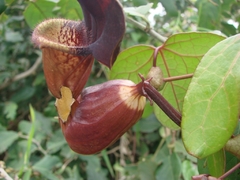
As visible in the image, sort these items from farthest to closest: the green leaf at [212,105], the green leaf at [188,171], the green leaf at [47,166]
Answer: the green leaf at [47,166], the green leaf at [188,171], the green leaf at [212,105]

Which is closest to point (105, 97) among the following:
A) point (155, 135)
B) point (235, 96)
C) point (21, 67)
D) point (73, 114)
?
point (73, 114)

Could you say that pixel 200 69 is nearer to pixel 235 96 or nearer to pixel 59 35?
pixel 235 96

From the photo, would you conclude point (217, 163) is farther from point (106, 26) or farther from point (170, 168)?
point (170, 168)

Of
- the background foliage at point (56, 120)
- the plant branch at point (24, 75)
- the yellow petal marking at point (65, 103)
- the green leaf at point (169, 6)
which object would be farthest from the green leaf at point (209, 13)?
the plant branch at point (24, 75)

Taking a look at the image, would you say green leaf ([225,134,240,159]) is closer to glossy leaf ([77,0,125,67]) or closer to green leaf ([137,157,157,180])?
glossy leaf ([77,0,125,67])

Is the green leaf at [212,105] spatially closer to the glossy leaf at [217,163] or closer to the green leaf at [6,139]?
the glossy leaf at [217,163]

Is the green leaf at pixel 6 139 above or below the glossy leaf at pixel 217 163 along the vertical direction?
below
